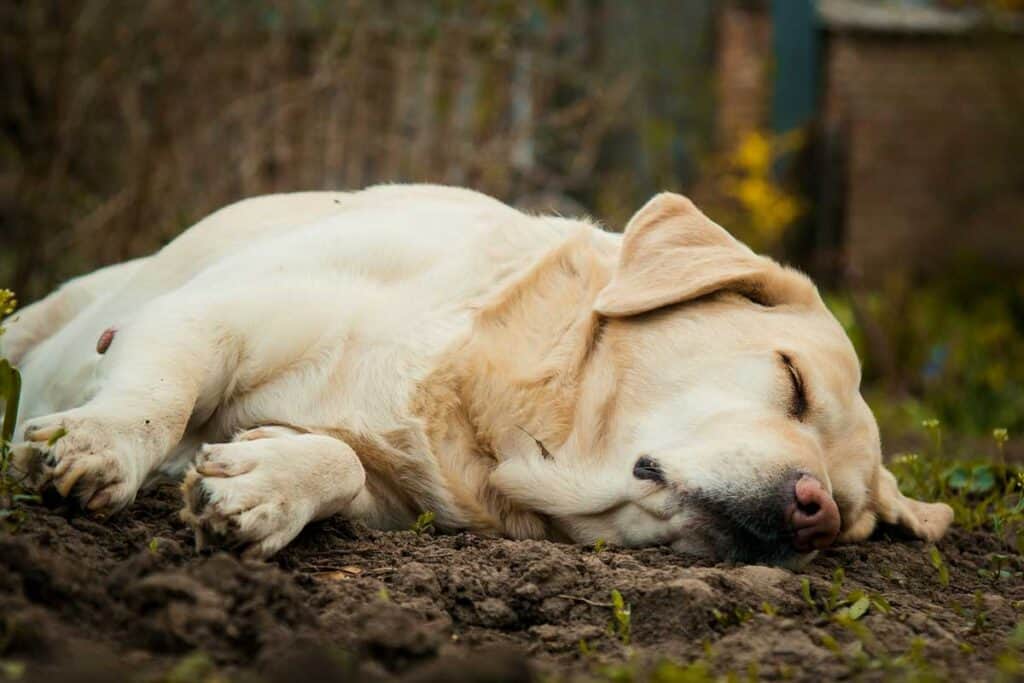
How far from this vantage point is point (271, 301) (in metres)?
3.55

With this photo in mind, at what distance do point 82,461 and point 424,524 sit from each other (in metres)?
0.90

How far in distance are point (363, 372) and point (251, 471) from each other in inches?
26.8

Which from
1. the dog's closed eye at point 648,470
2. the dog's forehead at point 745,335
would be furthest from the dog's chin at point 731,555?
the dog's forehead at point 745,335

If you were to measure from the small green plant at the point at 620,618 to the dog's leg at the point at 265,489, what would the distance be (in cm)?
74

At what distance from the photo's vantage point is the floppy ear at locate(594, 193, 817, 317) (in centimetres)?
359

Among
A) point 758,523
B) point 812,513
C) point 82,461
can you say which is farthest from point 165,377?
point 812,513

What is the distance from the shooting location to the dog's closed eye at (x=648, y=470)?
331 cm

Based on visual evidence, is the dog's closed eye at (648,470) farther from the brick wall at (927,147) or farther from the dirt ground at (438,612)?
the brick wall at (927,147)

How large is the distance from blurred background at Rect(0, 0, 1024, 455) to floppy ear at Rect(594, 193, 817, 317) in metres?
2.87

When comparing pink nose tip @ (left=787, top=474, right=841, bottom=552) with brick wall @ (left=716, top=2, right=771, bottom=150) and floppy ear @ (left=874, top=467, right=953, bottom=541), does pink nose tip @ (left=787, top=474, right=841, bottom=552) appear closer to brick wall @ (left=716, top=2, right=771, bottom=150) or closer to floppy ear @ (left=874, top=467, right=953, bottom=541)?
floppy ear @ (left=874, top=467, right=953, bottom=541)

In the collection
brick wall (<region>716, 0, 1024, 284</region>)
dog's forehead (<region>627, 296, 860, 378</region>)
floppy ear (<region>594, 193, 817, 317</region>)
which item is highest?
floppy ear (<region>594, 193, 817, 317</region>)

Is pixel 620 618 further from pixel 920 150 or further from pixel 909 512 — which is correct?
pixel 920 150

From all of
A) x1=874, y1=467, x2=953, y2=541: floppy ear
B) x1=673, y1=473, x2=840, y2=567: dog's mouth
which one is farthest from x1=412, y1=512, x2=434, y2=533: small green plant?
x1=874, y1=467, x2=953, y2=541: floppy ear

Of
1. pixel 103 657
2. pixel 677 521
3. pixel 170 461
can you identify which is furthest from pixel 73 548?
pixel 677 521
